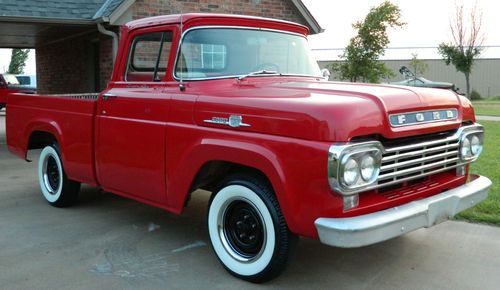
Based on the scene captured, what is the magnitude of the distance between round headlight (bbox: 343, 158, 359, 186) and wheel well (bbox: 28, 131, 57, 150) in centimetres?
412

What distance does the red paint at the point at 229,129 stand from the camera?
3191 millimetres

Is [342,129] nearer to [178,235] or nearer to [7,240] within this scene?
[178,235]

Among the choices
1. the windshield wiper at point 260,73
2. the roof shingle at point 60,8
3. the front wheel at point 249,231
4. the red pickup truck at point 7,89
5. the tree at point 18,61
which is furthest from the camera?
the tree at point 18,61

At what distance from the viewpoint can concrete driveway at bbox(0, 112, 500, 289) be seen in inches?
149

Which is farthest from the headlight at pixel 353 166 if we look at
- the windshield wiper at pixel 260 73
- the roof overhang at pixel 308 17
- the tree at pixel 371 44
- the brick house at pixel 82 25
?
the tree at pixel 371 44

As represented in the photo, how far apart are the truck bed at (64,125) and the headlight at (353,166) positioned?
2.84 metres

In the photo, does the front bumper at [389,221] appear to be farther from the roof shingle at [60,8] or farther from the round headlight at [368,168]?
the roof shingle at [60,8]

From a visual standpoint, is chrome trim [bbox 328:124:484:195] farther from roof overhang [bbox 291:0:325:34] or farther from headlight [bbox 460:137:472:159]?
roof overhang [bbox 291:0:325:34]

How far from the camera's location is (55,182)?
6055 mm

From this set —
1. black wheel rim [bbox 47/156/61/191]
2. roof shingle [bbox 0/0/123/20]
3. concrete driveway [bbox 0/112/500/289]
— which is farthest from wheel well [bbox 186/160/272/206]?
roof shingle [bbox 0/0/123/20]

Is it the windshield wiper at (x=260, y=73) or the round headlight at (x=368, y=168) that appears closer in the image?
the round headlight at (x=368, y=168)

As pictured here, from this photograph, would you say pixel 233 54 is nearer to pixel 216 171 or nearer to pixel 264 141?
pixel 216 171

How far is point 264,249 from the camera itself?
3.61 m

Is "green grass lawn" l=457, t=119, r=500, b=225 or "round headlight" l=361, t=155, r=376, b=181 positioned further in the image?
"green grass lawn" l=457, t=119, r=500, b=225
